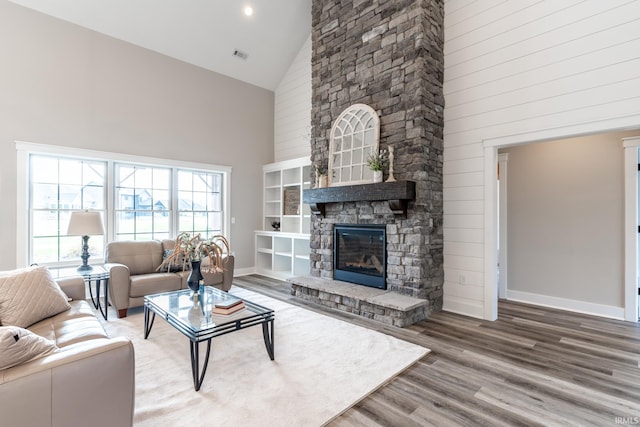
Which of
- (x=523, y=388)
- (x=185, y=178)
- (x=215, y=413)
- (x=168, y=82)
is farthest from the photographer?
(x=185, y=178)

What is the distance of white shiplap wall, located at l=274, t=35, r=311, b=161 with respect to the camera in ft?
20.3

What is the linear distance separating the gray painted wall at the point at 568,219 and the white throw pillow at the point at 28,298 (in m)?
5.44

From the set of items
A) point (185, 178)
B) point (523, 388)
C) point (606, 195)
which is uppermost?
point (185, 178)

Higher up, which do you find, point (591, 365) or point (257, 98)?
point (257, 98)

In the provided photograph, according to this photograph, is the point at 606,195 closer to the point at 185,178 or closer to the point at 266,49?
the point at 266,49

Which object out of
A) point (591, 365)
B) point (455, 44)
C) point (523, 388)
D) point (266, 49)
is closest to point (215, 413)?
point (523, 388)

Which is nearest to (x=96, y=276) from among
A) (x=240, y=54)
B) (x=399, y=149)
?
(x=399, y=149)

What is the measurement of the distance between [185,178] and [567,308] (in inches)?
248

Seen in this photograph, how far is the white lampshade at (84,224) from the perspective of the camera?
3680 millimetres

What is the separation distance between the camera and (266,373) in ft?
8.07

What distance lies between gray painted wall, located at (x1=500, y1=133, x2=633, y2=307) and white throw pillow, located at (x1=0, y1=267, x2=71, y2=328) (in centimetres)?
544

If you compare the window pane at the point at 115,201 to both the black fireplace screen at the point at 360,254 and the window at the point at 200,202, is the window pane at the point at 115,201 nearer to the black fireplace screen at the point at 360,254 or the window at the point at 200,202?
the window at the point at 200,202

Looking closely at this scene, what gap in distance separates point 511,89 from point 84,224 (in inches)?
208

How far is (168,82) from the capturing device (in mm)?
5363
